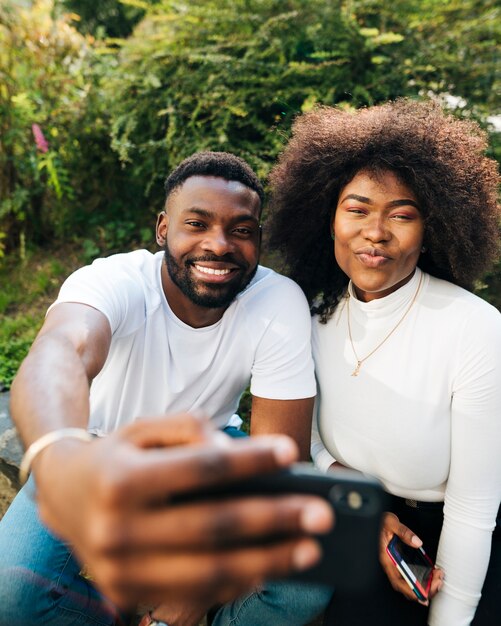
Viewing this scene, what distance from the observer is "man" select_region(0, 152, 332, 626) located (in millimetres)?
740

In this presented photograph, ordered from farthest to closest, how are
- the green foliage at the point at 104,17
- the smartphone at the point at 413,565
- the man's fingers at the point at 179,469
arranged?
the green foliage at the point at 104,17 < the smartphone at the point at 413,565 < the man's fingers at the point at 179,469

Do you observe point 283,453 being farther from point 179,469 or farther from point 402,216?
point 402,216

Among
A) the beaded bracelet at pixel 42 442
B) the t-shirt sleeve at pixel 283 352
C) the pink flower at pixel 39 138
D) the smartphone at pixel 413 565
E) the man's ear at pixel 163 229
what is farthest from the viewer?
the pink flower at pixel 39 138

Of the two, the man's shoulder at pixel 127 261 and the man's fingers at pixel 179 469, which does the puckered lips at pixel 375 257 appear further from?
the man's fingers at pixel 179 469

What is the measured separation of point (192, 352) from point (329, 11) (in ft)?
9.31

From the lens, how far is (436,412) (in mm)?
2021

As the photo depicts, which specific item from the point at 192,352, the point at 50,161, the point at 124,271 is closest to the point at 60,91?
the point at 50,161

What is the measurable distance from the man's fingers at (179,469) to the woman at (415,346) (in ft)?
4.60

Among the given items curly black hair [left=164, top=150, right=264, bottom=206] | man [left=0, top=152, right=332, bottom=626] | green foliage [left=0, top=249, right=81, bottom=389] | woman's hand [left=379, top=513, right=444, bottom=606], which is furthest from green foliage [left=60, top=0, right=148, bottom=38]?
woman's hand [left=379, top=513, right=444, bottom=606]

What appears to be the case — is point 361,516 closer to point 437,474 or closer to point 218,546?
point 218,546

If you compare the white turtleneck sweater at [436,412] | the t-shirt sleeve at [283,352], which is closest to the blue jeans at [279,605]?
the white turtleneck sweater at [436,412]

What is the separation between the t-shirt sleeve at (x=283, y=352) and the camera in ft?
7.02

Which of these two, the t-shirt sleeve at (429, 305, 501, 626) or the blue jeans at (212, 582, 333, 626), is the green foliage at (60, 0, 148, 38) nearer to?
the t-shirt sleeve at (429, 305, 501, 626)

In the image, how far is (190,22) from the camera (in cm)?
395
